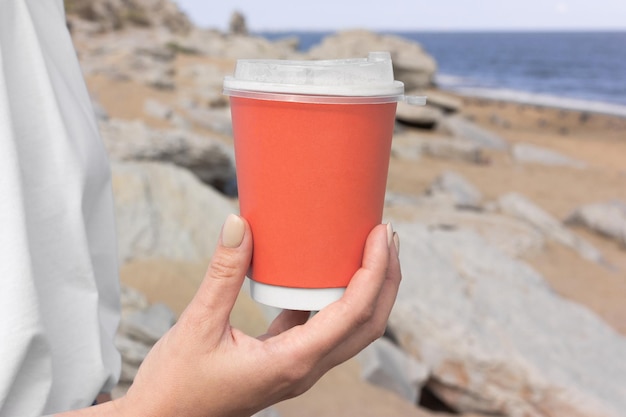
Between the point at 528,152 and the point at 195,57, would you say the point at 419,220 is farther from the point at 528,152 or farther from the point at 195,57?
the point at 195,57

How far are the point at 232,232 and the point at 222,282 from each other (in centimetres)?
9

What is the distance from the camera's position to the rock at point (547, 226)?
695 centimetres

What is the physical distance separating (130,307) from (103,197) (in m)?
1.86

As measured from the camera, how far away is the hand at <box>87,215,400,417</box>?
972 millimetres

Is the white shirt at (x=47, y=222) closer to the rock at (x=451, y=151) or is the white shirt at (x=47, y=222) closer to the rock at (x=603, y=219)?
the rock at (x=603, y=219)

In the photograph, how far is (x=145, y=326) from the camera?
282cm

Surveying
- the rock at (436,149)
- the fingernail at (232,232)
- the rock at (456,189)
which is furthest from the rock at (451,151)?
the fingernail at (232,232)

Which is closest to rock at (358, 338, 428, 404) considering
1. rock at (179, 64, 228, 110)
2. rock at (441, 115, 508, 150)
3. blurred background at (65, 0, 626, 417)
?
blurred background at (65, 0, 626, 417)

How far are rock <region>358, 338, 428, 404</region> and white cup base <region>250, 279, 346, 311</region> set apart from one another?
2.33m

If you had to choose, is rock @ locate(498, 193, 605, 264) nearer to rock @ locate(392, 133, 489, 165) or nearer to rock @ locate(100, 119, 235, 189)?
rock @ locate(392, 133, 489, 165)

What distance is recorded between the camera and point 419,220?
628cm

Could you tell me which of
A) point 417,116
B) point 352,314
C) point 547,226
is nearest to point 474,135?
point 417,116

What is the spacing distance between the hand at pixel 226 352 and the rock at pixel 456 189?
7272 mm

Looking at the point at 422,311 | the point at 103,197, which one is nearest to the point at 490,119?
the point at 422,311
